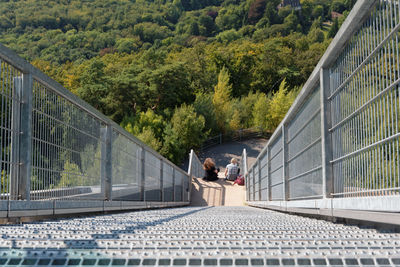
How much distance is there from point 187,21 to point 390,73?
130960mm

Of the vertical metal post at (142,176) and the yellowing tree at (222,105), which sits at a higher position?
the yellowing tree at (222,105)

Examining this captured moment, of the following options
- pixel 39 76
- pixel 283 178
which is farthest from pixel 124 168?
pixel 39 76

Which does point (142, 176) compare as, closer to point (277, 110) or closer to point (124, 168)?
point (124, 168)

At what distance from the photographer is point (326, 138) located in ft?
16.9

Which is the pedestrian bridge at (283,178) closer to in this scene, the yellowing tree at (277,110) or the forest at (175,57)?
the forest at (175,57)

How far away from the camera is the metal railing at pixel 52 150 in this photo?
4.47 meters

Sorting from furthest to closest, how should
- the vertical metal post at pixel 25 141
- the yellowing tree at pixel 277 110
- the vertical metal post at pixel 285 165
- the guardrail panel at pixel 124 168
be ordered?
the yellowing tree at pixel 277 110 < the guardrail panel at pixel 124 168 < the vertical metal post at pixel 285 165 < the vertical metal post at pixel 25 141

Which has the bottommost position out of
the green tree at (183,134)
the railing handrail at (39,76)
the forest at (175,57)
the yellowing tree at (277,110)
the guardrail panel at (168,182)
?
the guardrail panel at (168,182)

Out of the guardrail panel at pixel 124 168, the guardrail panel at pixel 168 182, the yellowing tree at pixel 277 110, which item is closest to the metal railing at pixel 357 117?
the guardrail panel at pixel 124 168

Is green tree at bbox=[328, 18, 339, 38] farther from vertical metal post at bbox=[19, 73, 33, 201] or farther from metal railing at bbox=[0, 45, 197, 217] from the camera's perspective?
vertical metal post at bbox=[19, 73, 33, 201]

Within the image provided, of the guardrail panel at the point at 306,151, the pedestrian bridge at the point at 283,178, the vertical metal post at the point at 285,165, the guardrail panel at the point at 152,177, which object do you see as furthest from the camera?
the guardrail panel at the point at 152,177

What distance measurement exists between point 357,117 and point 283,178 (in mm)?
4310

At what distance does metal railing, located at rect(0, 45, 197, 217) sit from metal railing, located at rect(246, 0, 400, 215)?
9.74 ft

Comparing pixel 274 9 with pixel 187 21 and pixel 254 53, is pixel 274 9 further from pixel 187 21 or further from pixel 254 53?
pixel 254 53
